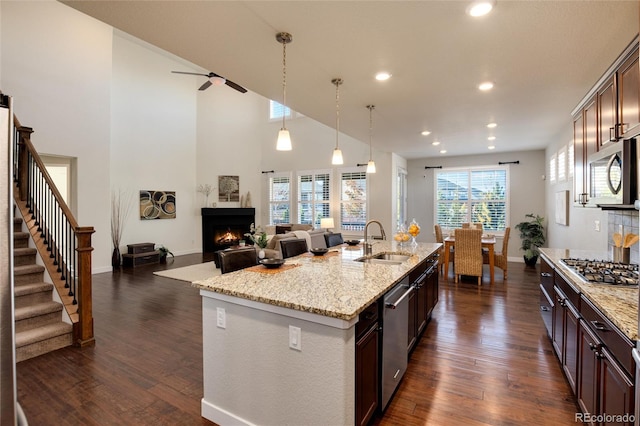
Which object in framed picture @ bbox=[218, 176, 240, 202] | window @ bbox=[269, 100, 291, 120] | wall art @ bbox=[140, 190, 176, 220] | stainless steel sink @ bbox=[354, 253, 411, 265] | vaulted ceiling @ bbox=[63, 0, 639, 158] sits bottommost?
stainless steel sink @ bbox=[354, 253, 411, 265]

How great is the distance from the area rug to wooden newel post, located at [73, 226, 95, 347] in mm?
2519

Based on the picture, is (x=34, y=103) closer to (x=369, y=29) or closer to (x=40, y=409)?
(x=40, y=409)

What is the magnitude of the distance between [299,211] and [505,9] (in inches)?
314

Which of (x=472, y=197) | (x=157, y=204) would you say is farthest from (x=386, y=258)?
(x=157, y=204)

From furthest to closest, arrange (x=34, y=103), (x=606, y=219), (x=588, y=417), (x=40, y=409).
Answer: (x=34, y=103)
(x=606, y=219)
(x=40, y=409)
(x=588, y=417)

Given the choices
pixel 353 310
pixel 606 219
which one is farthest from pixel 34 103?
pixel 606 219

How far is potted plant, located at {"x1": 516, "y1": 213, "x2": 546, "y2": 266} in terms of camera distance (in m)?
7.09

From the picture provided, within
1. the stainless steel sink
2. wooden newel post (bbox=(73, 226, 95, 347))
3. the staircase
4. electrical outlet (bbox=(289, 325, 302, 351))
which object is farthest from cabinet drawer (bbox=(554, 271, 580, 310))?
the staircase

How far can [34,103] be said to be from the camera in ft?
17.5

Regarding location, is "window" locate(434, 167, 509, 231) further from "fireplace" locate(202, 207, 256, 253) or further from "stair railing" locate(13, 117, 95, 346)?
"stair railing" locate(13, 117, 95, 346)

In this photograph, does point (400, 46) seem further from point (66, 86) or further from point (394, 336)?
point (66, 86)

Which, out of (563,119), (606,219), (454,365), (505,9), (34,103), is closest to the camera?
(505,9)

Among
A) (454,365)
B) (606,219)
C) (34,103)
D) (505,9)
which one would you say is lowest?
(454,365)

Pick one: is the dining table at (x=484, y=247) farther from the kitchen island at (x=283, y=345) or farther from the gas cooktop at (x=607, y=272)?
the kitchen island at (x=283, y=345)
